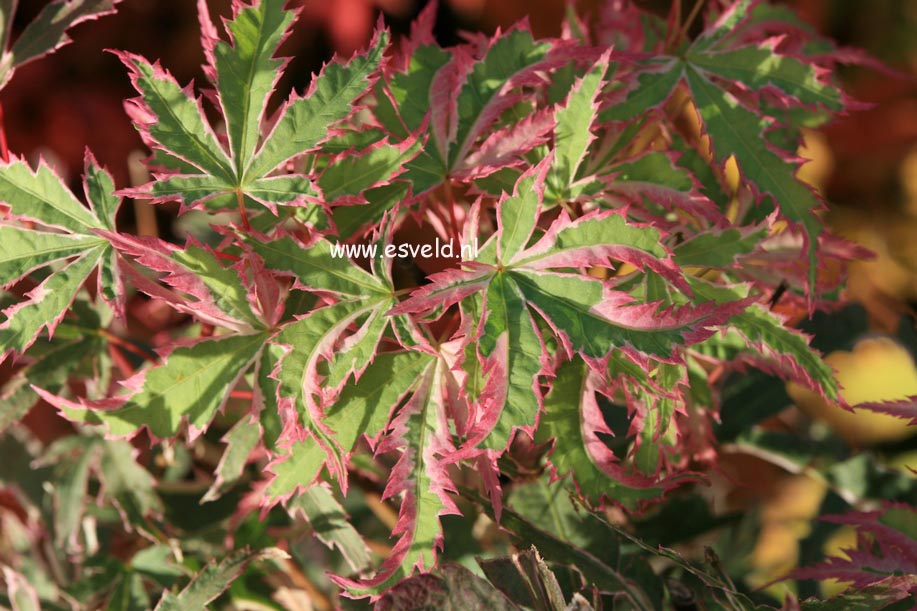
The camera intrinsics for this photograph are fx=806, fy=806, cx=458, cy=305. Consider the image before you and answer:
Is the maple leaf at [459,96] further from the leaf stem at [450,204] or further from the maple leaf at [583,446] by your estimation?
the maple leaf at [583,446]

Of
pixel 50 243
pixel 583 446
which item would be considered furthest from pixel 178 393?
pixel 583 446

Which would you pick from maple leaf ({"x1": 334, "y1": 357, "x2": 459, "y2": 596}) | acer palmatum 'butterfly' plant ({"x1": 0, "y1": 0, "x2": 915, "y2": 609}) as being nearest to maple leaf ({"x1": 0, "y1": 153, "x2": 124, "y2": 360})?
acer palmatum 'butterfly' plant ({"x1": 0, "y1": 0, "x2": 915, "y2": 609})

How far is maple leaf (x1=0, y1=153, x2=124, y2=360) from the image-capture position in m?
0.42

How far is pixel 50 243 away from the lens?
0.44 m

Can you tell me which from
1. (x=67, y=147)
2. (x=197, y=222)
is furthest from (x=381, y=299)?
(x=67, y=147)

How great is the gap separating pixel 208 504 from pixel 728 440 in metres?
0.44

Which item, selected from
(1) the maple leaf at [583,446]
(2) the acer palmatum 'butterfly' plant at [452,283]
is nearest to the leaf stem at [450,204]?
(2) the acer palmatum 'butterfly' plant at [452,283]

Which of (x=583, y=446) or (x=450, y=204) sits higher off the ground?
(x=450, y=204)

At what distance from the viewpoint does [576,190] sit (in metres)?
0.46

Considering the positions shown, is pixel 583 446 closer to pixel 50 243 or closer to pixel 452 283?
pixel 452 283

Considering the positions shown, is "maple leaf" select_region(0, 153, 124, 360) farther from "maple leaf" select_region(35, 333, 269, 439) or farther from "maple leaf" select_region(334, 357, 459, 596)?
"maple leaf" select_region(334, 357, 459, 596)

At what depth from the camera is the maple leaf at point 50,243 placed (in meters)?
0.42

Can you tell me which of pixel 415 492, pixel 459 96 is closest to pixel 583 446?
pixel 415 492

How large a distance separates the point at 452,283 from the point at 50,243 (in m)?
0.22
